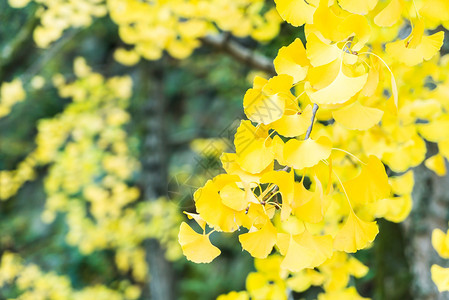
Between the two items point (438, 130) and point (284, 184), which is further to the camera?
point (438, 130)

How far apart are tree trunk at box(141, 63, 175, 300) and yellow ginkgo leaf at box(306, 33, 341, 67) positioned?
247 centimetres

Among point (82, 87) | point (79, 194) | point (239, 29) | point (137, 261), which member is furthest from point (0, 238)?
point (239, 29)

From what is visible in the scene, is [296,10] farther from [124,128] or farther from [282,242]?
[124,128]

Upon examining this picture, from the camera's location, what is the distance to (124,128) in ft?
12.0

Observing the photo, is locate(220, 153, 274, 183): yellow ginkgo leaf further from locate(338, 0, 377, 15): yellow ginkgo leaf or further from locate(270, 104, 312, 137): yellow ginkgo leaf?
locate(338, 0, 377, 15): yellow ginkgo leaf

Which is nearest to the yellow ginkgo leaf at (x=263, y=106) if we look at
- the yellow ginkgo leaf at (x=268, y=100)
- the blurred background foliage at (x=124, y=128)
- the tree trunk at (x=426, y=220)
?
the yellow ginkgo leaf at (x=268, y=100)

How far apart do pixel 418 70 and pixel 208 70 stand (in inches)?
100

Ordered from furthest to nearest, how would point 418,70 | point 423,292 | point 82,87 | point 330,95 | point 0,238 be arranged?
point 0,238 < point 82,87 < point 423,292 < point 418,70 < point 330,95

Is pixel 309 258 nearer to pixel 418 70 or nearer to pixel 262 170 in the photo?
pixel 262 170

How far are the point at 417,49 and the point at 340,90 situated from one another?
0.15m

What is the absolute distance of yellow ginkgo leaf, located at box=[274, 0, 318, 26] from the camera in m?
0.43

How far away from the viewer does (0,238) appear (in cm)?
392

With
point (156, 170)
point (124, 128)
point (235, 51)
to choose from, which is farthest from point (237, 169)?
point (124, 128)

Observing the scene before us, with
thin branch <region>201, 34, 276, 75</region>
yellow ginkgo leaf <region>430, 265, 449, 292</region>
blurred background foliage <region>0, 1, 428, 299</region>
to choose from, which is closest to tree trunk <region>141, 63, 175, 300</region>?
blurred background foliage <region>0, 1, 428, 299</region>
